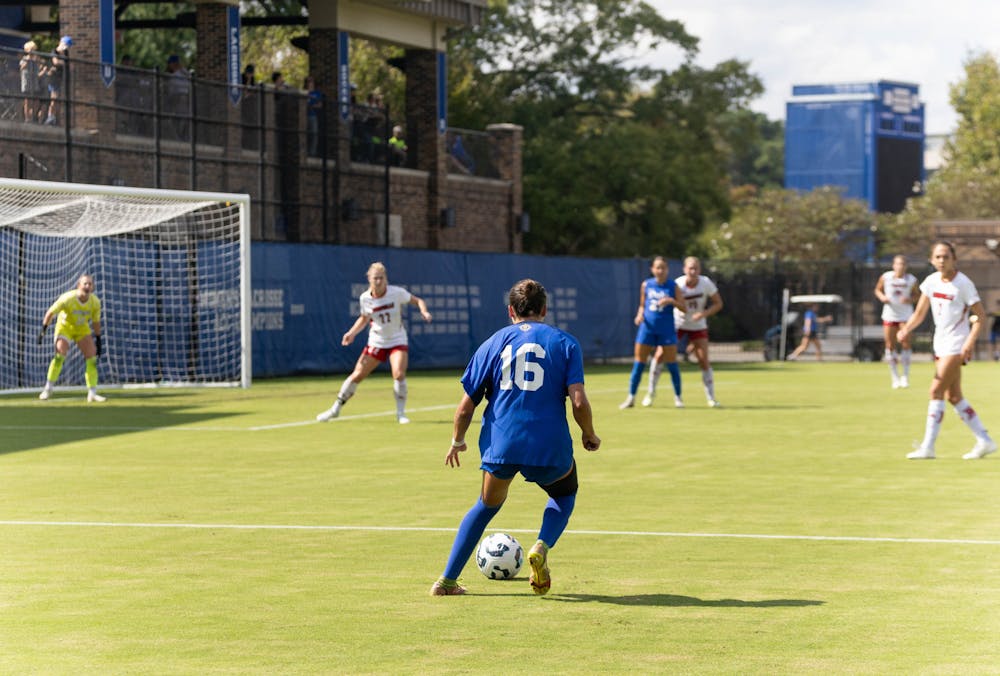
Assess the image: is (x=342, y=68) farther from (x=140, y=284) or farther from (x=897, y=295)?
(x=897, y=295)

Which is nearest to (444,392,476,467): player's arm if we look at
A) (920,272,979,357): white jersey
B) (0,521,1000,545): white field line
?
(0,521,1000,545): white field line

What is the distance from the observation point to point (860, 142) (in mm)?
120188

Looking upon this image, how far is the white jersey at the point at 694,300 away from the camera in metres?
25.8

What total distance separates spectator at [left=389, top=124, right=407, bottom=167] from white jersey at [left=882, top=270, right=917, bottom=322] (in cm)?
1588

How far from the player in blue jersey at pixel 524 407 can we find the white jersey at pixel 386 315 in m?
12.5

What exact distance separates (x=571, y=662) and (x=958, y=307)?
9831mm

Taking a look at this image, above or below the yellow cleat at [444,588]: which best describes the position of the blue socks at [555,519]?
above

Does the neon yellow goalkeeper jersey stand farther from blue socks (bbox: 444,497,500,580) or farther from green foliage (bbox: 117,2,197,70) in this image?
green foliage (bbox: 117,2,197,70)

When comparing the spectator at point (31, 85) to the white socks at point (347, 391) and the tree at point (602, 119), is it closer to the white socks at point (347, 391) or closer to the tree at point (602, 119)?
the white socks at point (347, 391)

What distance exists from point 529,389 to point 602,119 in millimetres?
62045

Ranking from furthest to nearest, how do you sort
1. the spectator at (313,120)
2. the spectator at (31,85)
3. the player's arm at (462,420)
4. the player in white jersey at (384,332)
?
the spectator at (313,120) → the spectator at (31,85) → the player in white jersey at (384,332) → the player's arm at (462,420)

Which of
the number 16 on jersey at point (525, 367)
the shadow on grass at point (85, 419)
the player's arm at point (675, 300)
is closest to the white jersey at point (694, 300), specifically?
the player's arm at point (675, 300)

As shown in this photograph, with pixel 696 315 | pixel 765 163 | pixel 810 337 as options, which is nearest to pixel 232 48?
pixel 810 337

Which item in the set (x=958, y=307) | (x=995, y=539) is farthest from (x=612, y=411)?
(x=995, y=539)
